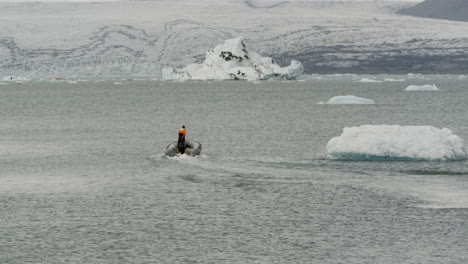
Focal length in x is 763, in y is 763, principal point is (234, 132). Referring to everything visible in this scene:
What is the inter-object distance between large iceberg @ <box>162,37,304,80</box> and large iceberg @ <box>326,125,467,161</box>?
103 metres

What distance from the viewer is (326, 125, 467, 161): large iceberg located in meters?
29.3

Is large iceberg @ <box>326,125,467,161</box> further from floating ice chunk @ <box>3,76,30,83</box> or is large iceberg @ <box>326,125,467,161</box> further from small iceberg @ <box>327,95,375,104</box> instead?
floating ice chunk @ <box>3,76,30,83</box>

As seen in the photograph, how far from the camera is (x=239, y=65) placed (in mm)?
139125

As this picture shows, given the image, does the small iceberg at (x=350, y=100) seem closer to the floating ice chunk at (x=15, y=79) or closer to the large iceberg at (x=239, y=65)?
the large iceberg at (x=239, y=65)

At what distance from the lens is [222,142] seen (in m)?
39.7

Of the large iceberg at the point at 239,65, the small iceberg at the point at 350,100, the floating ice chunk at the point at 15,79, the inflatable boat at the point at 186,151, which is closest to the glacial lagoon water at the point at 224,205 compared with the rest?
the inflatable boat at the point at 186,151

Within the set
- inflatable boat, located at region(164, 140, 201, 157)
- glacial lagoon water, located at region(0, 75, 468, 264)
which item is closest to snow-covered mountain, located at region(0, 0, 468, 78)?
glacial lagoon water, located at region(0, 75, 468, 264)

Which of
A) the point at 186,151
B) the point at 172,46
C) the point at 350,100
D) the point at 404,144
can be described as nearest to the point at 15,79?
the point at 172,46

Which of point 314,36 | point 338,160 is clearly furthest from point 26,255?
point 314,36

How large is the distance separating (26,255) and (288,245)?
5.36 meters

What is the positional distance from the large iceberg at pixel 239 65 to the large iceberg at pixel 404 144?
103 meters

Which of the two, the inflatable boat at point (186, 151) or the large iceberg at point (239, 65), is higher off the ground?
the inflatable boat at point (186, 151)

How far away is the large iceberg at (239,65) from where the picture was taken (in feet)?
438

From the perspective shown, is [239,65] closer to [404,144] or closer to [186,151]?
[186,151]
